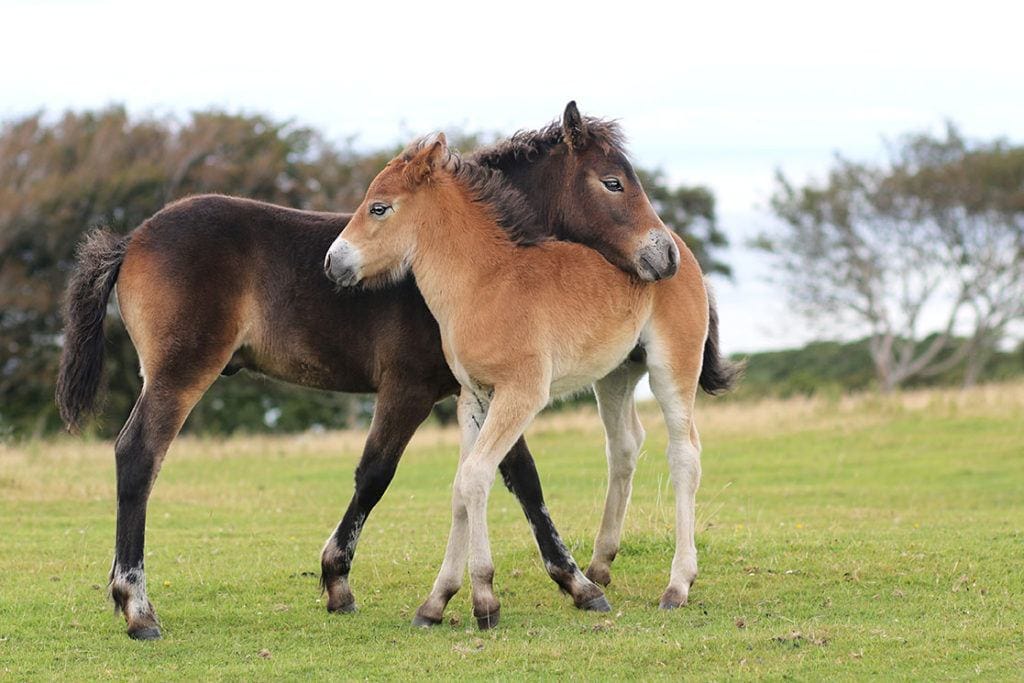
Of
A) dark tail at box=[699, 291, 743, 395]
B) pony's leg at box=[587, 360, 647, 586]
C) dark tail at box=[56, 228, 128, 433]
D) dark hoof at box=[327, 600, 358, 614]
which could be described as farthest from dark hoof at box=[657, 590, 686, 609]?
dark tail at box=[56, 228, 128, 433]

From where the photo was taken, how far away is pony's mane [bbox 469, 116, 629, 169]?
8.40 metres

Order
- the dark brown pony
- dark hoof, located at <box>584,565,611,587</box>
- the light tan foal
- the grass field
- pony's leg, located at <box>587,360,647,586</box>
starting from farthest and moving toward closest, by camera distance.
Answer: dark hoof, located at <box>584,565,611,587</box> < pony's leg, located at <box>587,360,647,586</box> < the dark brown pony < the light tan foal < the grass field

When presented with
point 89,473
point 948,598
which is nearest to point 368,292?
point 948,598

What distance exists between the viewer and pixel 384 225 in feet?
26.1

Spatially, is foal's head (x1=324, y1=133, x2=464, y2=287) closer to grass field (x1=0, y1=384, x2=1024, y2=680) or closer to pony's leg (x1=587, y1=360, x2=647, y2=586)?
pony's leg (x1=587, y1=360, x2=647, y2=586)

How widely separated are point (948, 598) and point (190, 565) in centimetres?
546

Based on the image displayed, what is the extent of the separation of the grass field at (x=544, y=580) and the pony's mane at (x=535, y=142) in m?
2.79

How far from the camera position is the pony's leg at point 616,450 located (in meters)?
9.13

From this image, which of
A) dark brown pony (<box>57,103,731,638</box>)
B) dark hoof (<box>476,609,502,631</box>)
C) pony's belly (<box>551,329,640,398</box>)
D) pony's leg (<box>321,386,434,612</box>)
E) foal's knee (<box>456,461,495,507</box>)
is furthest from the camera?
pony's leg (<box>321,386,434,612</box>)

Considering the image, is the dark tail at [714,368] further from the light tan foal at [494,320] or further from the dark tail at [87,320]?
the dark tail at [87,320]

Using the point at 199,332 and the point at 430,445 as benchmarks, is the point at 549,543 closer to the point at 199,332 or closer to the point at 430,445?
the point at 199,332

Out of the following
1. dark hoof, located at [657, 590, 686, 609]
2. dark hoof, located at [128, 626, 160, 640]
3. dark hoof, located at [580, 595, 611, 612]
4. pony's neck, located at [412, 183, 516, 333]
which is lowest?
dark hoof, located at [128, 626, 160, 640]

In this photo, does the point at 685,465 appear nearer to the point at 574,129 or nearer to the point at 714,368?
the point at 714,368

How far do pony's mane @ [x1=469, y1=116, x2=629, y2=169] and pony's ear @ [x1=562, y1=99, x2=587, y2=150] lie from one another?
0.04 meters
